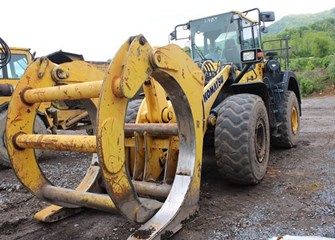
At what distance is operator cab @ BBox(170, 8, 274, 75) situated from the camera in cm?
550

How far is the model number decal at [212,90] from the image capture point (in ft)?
12.9

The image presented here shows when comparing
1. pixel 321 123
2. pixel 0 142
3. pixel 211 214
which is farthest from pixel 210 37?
pixel 321 123

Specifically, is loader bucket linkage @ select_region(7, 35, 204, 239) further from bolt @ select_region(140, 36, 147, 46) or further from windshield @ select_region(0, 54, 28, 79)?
windshield @ select_region(0, 54, 28, 79)

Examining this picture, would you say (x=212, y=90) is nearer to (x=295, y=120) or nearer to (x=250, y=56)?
(x=250, y=56)

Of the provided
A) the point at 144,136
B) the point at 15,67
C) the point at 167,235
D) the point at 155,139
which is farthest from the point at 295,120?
the point at 15,67

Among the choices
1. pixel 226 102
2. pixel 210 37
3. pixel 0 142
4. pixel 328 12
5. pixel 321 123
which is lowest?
pixel 321 123

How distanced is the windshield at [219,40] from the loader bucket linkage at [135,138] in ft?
6.60

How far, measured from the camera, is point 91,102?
12.1 ft

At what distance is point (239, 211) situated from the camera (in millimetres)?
3508

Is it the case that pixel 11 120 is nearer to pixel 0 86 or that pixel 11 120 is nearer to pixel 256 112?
pixel 0 86

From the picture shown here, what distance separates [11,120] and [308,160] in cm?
393

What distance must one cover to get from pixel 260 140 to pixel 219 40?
75.9 inches

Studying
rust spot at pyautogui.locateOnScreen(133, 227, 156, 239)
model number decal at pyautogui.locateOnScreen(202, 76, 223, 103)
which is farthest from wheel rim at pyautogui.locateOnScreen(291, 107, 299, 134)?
rust spot at pyautogui.locateOnScreen(133, 227, 156, 239)

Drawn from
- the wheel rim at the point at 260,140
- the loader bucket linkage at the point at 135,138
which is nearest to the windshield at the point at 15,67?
the loader bucket linkage at the point at 135,138
